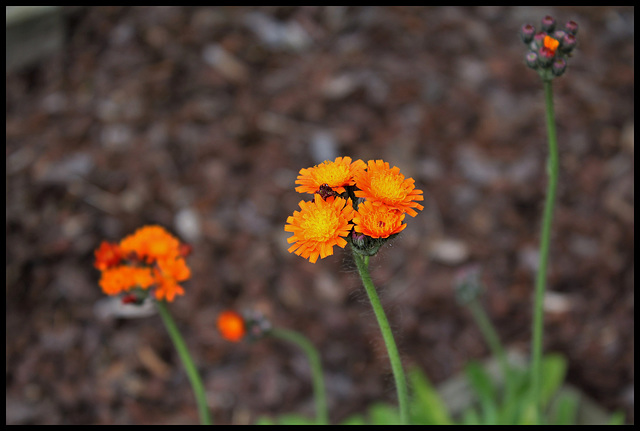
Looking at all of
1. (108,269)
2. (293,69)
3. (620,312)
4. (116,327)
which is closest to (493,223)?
(620,312)

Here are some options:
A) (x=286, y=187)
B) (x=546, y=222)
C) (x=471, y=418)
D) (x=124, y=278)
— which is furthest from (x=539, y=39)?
(x=286, y=187)

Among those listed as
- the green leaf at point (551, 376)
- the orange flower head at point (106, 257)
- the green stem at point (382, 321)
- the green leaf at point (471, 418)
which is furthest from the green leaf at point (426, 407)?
the orange flower head at point (106, 257)

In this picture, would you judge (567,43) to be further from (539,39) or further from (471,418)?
(471,418)

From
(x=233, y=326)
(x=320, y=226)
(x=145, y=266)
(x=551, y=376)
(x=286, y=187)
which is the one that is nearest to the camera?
(x=320, y=226)

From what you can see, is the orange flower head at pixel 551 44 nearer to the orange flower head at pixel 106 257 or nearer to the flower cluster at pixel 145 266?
the flower cluster at pixel 145 266

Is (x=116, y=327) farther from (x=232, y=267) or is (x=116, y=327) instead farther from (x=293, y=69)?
(x=293, y=69)

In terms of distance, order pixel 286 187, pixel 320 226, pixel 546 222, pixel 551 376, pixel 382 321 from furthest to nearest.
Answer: pixel 286 187 → pixel 551 376 → pixel 546 222 → pixel 382 321 → pixel 320 226
